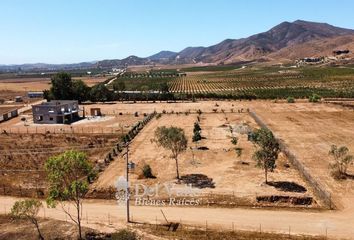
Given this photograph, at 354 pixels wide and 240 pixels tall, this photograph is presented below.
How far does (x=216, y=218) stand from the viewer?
2889 cm

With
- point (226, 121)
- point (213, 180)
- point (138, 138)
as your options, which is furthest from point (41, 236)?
point (226, 121)

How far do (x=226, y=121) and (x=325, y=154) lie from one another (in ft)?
87.6

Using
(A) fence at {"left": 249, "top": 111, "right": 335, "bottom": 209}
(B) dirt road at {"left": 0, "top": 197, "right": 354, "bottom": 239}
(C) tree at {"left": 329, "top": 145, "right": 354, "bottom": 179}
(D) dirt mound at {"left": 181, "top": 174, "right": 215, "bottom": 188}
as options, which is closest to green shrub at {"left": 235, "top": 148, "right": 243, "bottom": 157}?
(A) fence at {"left": 249, "top": 111, "right": 335, "bottom": 209}

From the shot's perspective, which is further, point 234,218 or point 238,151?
point 238,151

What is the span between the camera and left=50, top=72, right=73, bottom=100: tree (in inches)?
3853

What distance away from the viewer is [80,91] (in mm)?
101938

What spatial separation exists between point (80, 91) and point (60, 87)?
18.2 ft

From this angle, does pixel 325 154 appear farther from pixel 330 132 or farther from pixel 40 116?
pixel 40 116

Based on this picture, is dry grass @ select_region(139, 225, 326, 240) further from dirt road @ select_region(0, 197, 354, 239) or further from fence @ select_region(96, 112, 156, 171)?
fence @ select_region(96, 112, 156, 171)

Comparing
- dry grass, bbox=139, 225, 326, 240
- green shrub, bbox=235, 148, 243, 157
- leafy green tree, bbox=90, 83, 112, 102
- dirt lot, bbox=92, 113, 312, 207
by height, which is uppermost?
leafy green tree, bbox=90, 83, 112, 102

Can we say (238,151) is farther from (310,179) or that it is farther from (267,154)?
(310,179)

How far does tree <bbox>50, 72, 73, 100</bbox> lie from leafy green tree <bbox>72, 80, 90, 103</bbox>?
1.88 meters

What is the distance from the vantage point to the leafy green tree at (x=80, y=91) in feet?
331

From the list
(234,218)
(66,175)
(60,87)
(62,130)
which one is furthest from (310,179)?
(60,87)
